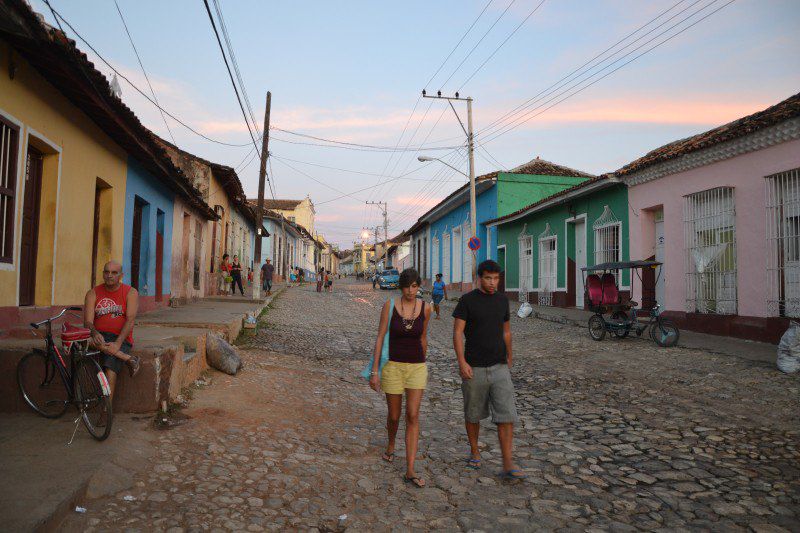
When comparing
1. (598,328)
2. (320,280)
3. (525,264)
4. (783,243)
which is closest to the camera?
(783,243)

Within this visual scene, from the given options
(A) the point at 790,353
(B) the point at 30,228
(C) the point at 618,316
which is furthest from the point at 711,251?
(B) the point at 30,228

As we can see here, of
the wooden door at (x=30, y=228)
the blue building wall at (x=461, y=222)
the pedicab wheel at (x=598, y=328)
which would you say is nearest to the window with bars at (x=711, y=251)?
the pedicab wheel at (x=598, y=328)

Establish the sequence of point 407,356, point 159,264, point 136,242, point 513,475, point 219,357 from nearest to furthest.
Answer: point 513,475 → point 407,356 → point 219,357 → point 136,242 → point 159,264

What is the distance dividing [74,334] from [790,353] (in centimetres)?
806

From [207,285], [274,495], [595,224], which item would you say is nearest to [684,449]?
[274,495]

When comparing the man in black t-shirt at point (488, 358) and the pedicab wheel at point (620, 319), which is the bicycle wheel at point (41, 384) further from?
the pedicab wheel at point (620, 319)

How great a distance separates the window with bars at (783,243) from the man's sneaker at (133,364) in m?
9.41

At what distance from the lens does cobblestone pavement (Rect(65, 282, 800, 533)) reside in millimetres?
3309

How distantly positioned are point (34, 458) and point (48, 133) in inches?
175

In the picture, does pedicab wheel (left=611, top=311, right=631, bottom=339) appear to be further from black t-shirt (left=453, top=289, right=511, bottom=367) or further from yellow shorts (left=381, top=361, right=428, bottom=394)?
yellow shorts (left=381, top=361, right=428, bottom=394)

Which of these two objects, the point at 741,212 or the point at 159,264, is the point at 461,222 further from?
the point at 741,212

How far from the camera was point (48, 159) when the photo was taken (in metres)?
→ 6.73

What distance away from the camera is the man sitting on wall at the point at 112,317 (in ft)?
14.8

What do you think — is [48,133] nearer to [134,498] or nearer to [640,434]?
[134,498]
